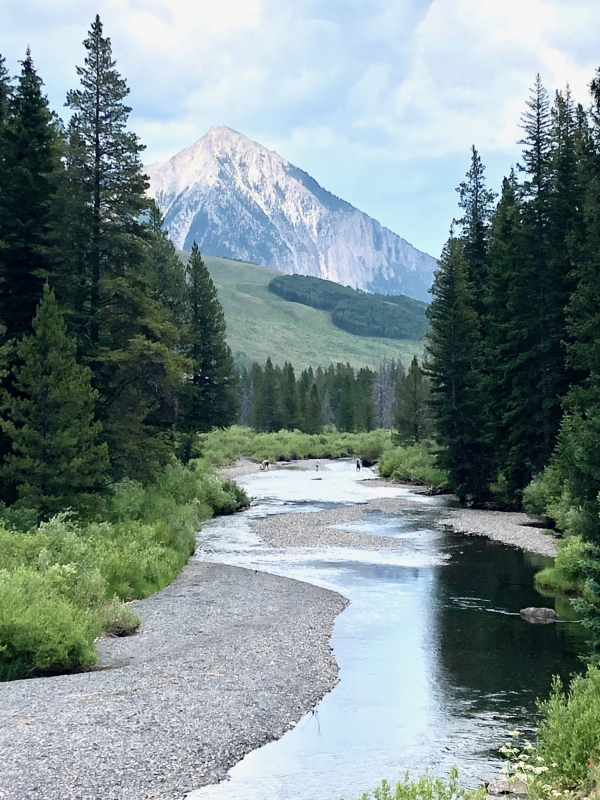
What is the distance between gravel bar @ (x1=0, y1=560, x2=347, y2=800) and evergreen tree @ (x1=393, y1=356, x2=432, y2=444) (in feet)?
177

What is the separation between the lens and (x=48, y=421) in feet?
74.0

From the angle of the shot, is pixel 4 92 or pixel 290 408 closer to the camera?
pixel 4 92

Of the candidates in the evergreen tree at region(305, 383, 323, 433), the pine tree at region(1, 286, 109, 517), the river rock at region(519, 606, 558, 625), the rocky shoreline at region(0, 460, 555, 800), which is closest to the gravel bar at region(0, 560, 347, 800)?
the rocky shoreline at region(0, 460, 555, 800)

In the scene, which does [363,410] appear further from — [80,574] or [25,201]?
[80,574]

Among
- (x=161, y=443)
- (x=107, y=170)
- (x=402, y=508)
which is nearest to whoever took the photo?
(x=107, y=170)

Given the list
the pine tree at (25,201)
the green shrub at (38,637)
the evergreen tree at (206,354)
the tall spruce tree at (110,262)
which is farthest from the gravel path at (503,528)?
the evergreen tree at (206,354)

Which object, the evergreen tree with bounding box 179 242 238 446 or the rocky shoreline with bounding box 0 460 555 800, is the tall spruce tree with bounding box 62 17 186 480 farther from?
the evergreen tree with bounding box 179 242 238 446

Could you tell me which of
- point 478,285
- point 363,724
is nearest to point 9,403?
point 363,724

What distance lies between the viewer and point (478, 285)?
51.0 metres

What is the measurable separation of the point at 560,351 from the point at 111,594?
25541mm

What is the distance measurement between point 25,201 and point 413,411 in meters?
54.0

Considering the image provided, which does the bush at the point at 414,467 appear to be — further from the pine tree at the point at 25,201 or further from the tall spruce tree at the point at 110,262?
the pine tree at the point at 25,201

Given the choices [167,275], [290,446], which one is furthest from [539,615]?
[290,446]

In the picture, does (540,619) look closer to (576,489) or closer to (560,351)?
(576,489)
